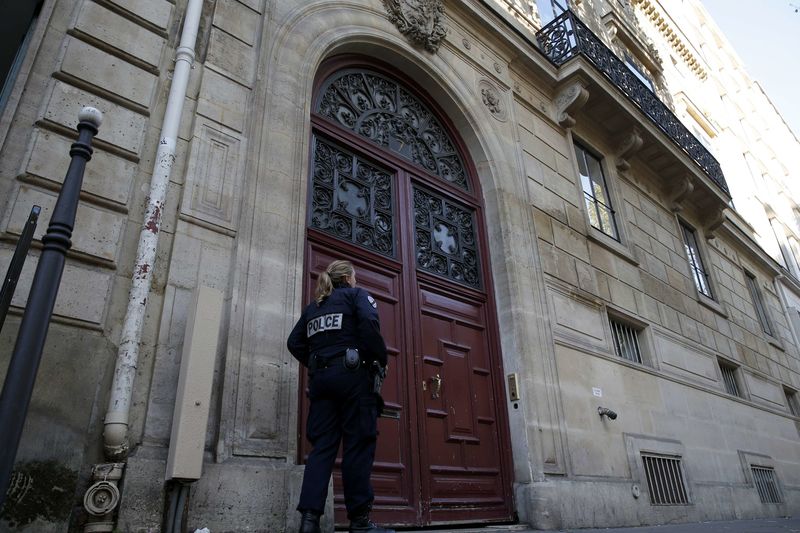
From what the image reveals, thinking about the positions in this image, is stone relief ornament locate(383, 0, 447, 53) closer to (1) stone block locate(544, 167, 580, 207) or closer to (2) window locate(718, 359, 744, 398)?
(1) stone block locate(544, 167, 580, 207)

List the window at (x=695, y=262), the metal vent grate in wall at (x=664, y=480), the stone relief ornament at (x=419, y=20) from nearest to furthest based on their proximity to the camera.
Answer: the stone relief ornament at (x=419, y=20) < the metal vent grate in wall at (x=664, y=480) < the window at (x=695, y=262)

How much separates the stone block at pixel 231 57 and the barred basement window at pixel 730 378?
10.9m

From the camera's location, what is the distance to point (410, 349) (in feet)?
19.8

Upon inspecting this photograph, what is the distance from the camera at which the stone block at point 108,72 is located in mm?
4230

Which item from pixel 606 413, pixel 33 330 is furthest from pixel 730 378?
pixel 33 330

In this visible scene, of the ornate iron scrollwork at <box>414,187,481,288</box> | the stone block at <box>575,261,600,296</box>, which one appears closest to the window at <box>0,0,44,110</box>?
the ornate iron scrollwork at <box>414,187,481,288</box>

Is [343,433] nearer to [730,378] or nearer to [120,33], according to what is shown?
[120,33]

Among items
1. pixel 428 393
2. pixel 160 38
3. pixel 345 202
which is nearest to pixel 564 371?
pixel 428 393

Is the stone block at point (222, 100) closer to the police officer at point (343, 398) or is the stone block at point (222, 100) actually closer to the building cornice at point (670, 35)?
the police officer at point (343, 398)

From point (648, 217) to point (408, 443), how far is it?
26.6ft

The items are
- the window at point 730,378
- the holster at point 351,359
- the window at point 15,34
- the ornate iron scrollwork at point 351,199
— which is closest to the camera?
the holster at point 351,359

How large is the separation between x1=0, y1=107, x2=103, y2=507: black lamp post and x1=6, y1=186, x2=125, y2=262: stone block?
1.51 metres

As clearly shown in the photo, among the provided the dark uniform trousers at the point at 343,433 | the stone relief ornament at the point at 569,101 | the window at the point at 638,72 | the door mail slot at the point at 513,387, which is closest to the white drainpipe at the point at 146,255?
the dark uniform trousers at the point at 343,433

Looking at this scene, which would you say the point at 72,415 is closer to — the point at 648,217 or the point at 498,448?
the point at 498,448
